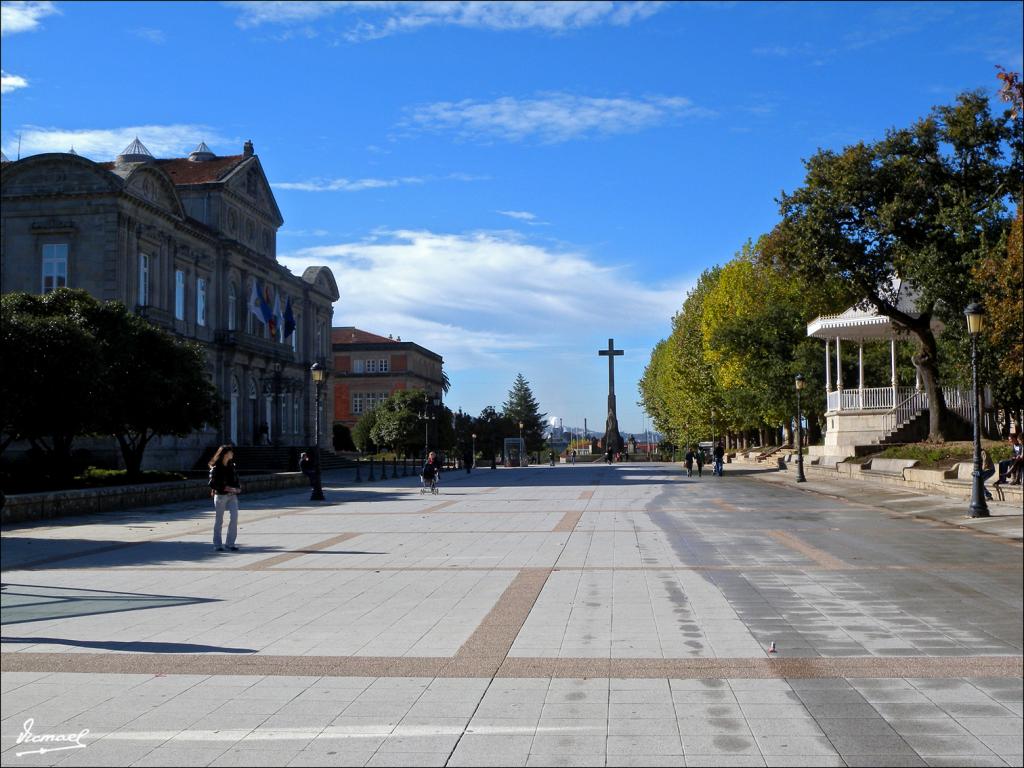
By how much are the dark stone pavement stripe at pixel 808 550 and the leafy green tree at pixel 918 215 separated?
1511 cm

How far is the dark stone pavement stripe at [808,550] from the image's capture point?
484 inches

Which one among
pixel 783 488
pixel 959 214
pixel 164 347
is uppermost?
pixel 959 214

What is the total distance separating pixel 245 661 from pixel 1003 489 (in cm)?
1860

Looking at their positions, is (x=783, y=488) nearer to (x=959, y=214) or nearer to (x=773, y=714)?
(x=959, y=214)

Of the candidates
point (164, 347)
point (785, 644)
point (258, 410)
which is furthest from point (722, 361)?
point (785, 644)

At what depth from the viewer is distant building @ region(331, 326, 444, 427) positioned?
107938 millimetres

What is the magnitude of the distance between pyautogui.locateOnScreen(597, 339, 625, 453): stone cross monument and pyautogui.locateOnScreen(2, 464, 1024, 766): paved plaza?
87739 mm

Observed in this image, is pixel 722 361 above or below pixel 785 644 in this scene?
above

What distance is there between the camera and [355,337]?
4441 inches

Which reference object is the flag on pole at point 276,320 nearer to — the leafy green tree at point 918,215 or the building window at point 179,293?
the building window at point 179,293

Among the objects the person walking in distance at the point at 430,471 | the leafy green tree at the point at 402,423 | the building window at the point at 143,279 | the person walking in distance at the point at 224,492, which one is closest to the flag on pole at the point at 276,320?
the building window at the point at 143,279

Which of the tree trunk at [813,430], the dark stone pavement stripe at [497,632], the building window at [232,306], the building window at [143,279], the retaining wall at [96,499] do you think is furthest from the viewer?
the building window at [232,306]

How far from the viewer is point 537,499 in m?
29.5

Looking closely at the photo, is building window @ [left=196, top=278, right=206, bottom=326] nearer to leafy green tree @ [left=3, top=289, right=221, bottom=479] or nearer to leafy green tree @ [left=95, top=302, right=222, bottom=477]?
leafy green tree @ [left=3, top=289, right=221, bottom=479]
